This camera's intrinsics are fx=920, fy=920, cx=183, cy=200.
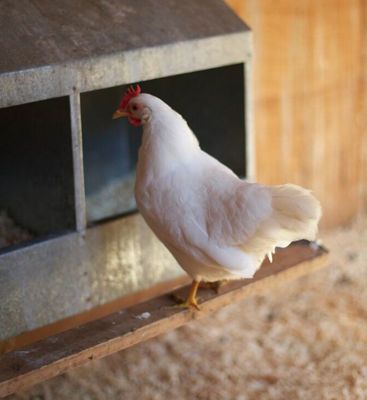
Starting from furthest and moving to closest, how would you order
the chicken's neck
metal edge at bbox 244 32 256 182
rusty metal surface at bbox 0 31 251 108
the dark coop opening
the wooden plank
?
metal edge at bbox 244 32 256 182 < the dark coop opening < the chicken's neck < rusty metal surface at bbox 0 31 251 108 < the wooden plank

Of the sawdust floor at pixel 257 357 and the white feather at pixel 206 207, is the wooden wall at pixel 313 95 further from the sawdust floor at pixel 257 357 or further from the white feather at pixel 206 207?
the white feather at pixel 206 207

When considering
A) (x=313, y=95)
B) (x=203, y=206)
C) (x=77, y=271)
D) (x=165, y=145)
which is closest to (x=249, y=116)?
(x=165, y=145)

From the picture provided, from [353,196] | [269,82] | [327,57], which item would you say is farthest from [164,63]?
[353,196]

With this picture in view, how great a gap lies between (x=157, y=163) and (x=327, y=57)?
1731mm

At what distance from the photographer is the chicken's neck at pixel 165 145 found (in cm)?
259

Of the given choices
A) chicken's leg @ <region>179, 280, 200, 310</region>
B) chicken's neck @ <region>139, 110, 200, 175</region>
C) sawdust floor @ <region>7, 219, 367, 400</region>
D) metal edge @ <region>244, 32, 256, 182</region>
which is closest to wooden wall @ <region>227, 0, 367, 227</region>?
sawdust floor @ <region>7, 219, 367, 400</region>

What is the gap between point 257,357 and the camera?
3.30 m

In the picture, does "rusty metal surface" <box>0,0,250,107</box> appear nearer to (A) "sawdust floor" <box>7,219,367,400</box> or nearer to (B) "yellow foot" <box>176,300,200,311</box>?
(B) "yellow foot" <box>176,300,200,311</box>

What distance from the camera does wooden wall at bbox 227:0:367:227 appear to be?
3.86m

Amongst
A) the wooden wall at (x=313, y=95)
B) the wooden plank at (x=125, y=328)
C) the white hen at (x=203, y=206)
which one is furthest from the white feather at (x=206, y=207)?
the wooden wall at (x=313, y=95)

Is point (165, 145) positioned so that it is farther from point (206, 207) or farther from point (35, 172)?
point (35, 172)

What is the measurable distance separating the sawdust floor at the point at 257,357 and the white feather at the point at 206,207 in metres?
0.60

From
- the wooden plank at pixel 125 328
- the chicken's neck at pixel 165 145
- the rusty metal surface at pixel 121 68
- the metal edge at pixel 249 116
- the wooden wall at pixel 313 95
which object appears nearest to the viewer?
the wooden plank at pixel 125 328

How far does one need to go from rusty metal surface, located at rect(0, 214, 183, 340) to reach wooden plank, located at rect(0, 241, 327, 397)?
23cm
